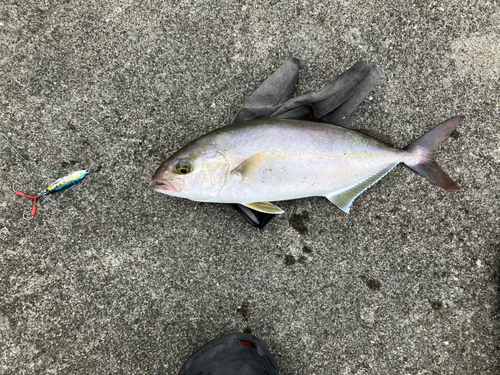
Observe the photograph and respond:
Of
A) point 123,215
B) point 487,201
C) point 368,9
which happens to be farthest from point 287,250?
point 368,9

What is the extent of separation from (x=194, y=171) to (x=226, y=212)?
514 millimetres

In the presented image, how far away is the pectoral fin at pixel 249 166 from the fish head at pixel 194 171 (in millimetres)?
75

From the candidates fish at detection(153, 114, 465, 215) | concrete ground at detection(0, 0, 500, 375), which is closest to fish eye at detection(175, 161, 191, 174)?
fish at detection(153, 114, 465, 215)

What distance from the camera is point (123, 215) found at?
2.17m

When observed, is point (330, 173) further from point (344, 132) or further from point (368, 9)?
point (368, 9)

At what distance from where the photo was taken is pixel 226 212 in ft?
7.29

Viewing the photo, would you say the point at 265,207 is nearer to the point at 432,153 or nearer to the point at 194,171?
the point at 194,171

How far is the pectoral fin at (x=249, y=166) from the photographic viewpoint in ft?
6.10

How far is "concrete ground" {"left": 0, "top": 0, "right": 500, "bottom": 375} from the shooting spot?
214 cm

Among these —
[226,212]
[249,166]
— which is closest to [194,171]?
[249,166]

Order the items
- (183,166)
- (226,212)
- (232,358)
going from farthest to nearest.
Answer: (226,212) < (232,358) < (183,166)

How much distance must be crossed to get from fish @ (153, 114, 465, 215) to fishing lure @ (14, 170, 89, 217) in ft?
2.32

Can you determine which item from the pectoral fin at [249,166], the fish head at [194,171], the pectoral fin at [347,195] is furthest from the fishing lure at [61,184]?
the pectoral fin at [347,195]

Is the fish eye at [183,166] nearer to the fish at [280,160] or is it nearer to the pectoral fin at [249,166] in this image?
the fish at [280,160]
